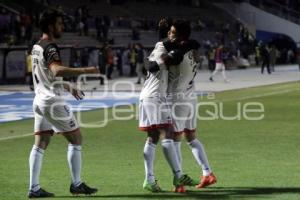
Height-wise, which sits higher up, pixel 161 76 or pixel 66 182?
pixel 161 76

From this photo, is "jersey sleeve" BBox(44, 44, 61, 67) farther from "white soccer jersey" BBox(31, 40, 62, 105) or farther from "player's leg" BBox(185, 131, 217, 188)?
"player's leg" BBox(185, 131, 217, 188)

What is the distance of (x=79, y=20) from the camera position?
172 feet

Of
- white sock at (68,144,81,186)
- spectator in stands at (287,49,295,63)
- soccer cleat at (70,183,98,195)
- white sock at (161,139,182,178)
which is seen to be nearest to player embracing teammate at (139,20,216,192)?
white sock at (161,139,182,178)

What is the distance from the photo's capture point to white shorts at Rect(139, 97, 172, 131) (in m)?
9.81

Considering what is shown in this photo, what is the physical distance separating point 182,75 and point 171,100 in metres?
0.35

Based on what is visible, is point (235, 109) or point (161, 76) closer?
point (161, 76)

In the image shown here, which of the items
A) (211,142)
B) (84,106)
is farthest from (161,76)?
(84,106)

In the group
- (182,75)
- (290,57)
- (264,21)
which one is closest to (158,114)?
(182,75)

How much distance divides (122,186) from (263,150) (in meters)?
4.32

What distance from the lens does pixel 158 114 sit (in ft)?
32.2

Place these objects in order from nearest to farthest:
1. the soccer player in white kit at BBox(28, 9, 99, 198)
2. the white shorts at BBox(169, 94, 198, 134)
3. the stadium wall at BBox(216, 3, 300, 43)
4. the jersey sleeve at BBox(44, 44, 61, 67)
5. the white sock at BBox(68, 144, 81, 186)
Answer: the jersey sleeve at BBox(44, 44, 61, 67)
the soccer player in white kit at BBox(28, 9, 99, 198)
the white sock at BBox(68, 144, 81, 186)
the white shorts at BBox(169, 94, 198, 134)
the stadium wall at BBox(216, 3, 300, 43)

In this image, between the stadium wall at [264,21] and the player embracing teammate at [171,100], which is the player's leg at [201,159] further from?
the stadium wall at [264,21]

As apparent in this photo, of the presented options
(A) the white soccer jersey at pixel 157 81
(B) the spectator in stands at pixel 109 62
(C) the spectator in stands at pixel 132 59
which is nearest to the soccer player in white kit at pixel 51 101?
(A) the white soccer jersey at pixel 157 81

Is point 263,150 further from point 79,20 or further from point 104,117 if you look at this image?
point 79,20
